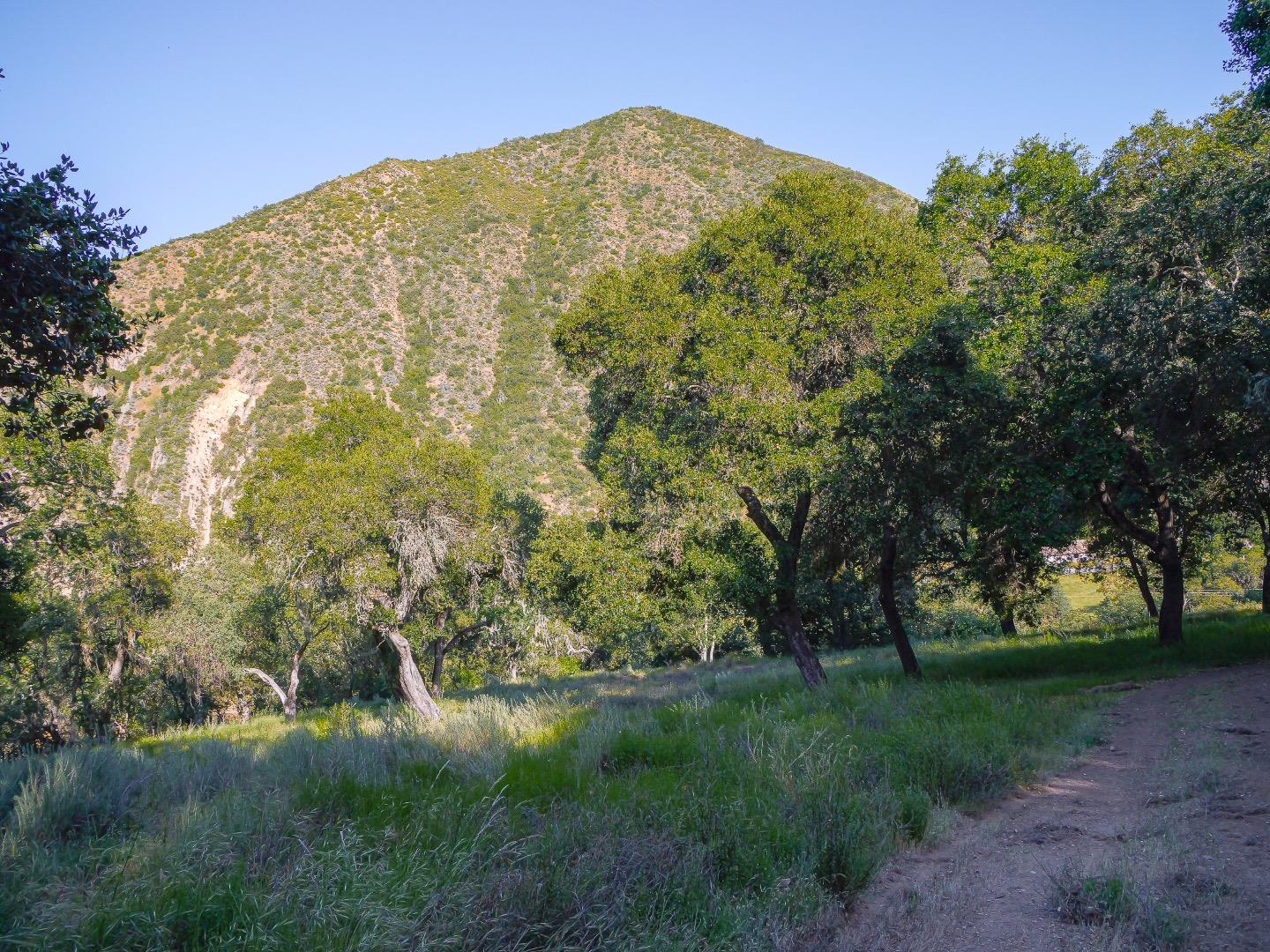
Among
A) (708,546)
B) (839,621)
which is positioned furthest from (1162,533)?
(839,621)

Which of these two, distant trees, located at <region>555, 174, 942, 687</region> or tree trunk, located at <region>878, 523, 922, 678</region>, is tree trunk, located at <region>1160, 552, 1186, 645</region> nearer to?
tree trunk, located at <region>878, 523, 922, 678</region>

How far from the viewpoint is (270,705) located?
37.8m

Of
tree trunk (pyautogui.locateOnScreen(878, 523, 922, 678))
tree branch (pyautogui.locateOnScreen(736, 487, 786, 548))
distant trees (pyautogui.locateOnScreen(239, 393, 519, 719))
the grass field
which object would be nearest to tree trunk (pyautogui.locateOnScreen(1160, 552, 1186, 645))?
tree trunk (pyautogui.locateOnScreen(878, 523, 922, 678))

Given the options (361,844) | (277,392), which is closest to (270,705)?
(277,392)

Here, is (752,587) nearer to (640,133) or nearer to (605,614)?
(605,614)

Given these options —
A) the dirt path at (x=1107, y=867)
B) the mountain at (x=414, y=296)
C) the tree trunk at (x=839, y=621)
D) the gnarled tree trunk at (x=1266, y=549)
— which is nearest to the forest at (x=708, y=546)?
the dirt path at (x=1107, y=867)

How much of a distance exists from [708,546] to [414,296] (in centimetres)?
4760

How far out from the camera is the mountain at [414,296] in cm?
4338

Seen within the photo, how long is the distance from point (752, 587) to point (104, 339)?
373 inches

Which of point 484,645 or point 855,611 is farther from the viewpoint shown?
point 855,611

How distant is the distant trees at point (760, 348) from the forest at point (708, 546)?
0.27 ft

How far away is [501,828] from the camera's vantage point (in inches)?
178

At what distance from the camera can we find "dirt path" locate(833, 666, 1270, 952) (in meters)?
3.82

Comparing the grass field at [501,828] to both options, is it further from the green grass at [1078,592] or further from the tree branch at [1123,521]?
the green grass at [1078,592]
